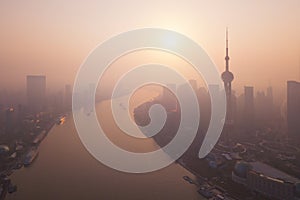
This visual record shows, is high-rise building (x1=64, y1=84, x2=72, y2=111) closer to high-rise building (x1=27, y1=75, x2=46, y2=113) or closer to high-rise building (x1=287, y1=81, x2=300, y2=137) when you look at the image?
high-rise building (x1=27, y1=75, x2=46, y2=113)

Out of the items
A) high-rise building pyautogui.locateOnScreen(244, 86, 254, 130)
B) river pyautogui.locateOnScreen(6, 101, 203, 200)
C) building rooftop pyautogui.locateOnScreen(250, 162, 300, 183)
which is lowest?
river pyautogui.locateOnScreen(6, 101, 203, 200)

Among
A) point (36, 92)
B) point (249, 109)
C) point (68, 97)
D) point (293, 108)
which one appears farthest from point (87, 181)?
point (68, 97)

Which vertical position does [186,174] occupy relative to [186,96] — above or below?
below

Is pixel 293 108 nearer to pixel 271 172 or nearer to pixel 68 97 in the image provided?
pixel 271 172

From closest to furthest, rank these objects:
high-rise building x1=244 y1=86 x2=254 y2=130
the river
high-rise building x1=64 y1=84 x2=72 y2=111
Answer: the river < high-rise building x1=244 y1=86 x2=254 y2=130 < high-rise building x1=64 y1=84 x2=72 y2=111

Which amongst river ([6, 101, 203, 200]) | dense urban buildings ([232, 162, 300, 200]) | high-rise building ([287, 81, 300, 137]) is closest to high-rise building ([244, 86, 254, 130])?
high-rise building ([287, 81, 300, 137])

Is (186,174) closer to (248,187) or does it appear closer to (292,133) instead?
(248,187)

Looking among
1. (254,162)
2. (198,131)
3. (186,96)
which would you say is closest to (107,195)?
(254,162)
